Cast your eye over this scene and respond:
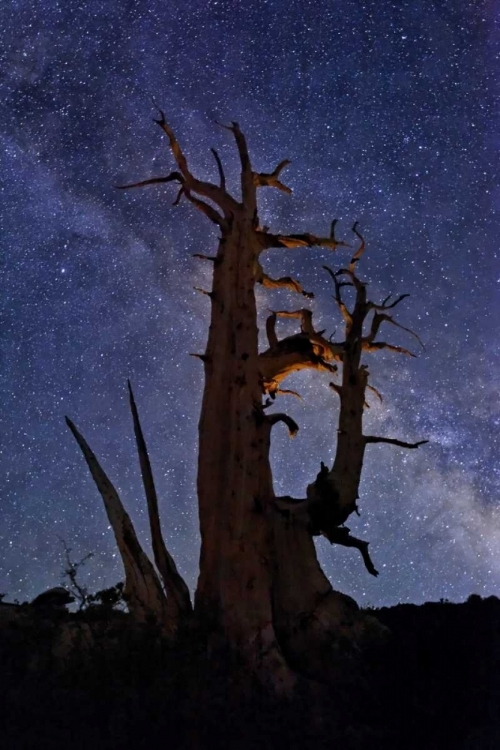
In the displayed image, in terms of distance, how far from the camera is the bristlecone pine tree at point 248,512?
1004 centimetres

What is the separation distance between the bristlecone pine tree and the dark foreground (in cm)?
78

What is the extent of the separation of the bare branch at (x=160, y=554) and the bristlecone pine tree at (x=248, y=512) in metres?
0.02

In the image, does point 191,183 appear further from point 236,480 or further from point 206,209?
point 236,480

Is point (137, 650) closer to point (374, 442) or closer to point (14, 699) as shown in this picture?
point (14, 699)

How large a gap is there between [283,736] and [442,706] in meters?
2.20

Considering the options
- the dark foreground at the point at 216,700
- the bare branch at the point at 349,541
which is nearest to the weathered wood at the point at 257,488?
the bare branch at the point at 349,541

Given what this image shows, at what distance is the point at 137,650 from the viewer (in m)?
8.44

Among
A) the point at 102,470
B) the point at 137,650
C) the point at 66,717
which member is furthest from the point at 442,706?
the point at 102,470

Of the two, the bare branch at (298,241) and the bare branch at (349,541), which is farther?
the bare branch at (298,241)

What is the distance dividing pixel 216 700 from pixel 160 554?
10.1ft

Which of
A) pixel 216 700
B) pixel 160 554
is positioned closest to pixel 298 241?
pixel 160 554

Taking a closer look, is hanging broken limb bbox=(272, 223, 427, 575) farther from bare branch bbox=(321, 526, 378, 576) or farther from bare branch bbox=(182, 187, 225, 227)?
bare branch bbox=(182, 187, 225, 227)

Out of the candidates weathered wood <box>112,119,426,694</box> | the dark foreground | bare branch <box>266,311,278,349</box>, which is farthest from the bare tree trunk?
bare branch <box>266,311,278,349</box>

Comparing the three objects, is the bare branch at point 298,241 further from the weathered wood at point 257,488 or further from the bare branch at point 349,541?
the bare branch at point 349,541
